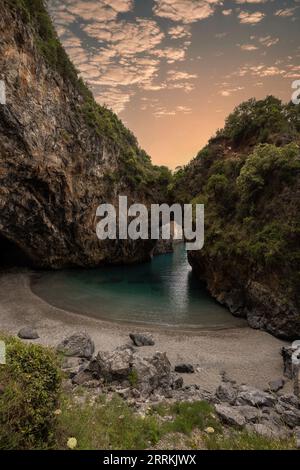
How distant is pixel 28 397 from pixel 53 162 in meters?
30.5

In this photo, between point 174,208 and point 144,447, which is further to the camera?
point 174,208

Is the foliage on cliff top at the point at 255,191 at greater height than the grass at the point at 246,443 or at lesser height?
greater

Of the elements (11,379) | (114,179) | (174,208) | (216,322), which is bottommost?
(216,322)

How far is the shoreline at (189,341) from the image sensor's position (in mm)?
16188

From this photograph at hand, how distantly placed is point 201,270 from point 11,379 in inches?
1277

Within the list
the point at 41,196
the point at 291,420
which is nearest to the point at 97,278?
the point at 41,196

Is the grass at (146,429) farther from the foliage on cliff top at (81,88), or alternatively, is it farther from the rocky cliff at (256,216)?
the foliage on cliff top at (81,88)

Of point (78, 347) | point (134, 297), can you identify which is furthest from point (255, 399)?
point (134, 297)

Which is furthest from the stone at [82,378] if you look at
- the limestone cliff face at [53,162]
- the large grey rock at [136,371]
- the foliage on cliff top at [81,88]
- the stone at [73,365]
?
the foliage on cliff top at [81,88]

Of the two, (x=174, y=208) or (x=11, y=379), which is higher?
(x=174, y=208)

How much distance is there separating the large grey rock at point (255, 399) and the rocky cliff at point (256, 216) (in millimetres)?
9105

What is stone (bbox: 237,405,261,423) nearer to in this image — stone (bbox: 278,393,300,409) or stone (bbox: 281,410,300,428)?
stone (bbox: 281,410,300,428)

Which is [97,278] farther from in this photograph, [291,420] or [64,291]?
[291,420]
